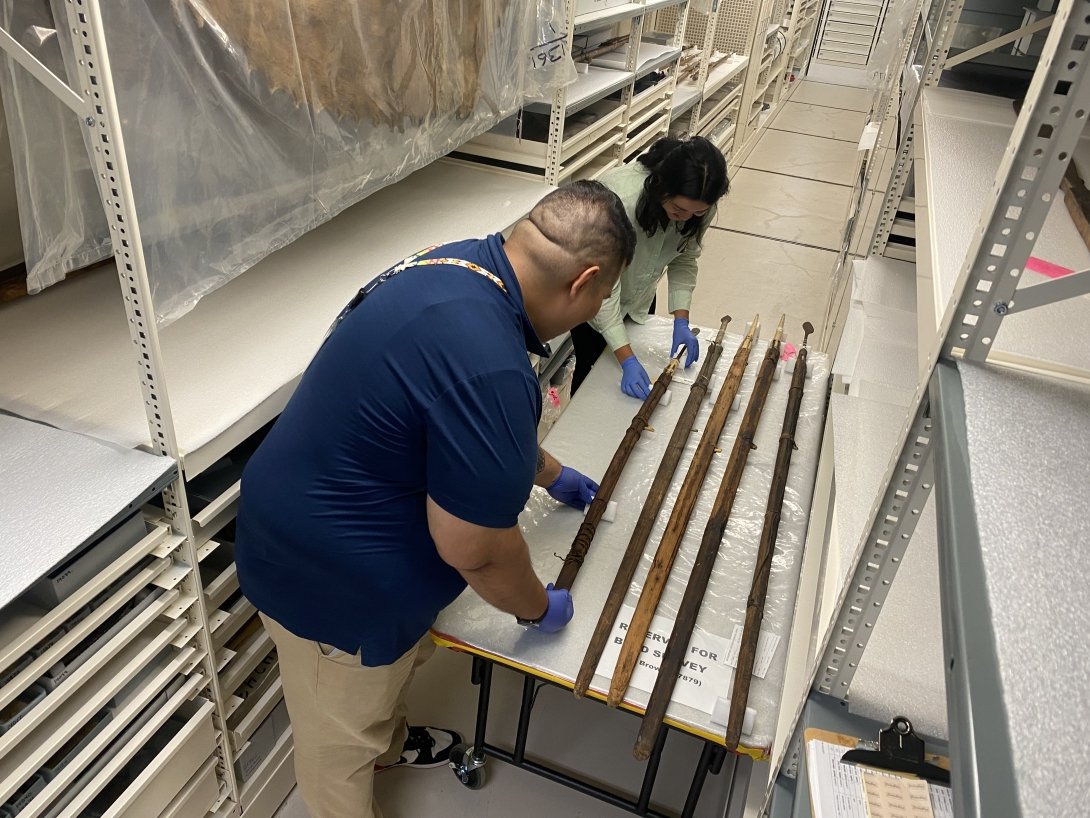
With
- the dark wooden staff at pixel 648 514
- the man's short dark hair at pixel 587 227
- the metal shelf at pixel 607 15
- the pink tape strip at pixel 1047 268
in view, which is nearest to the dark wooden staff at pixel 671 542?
the dark wooden staff at pixel 648 514

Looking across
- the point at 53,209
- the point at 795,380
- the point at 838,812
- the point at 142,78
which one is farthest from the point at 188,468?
the point at 795,380

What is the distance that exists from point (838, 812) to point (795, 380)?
157cm

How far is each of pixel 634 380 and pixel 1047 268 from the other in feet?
4.12

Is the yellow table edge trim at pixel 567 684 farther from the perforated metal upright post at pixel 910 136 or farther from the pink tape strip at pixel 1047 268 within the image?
the perforated metal upright post at pixel 910 136

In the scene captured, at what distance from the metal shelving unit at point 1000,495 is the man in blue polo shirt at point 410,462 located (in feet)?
1.59

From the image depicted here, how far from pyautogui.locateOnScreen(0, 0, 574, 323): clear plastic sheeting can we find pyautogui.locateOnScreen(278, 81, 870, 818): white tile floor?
4.20ft

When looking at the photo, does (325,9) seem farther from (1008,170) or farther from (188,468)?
(1008,170)

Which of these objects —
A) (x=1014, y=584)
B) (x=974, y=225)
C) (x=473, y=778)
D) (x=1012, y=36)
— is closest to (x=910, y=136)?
(x=1012, y=36)

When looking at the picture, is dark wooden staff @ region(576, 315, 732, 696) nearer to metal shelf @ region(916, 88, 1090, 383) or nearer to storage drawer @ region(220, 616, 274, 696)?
storage drawer @ region(220, 616, 274, 696)

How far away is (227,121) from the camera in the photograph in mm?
1288

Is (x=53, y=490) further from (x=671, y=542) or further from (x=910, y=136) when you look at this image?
(x=910, y=136)

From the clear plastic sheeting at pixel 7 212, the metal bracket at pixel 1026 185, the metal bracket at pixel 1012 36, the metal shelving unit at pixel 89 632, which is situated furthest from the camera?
the metal bracket at pixel 1012 36

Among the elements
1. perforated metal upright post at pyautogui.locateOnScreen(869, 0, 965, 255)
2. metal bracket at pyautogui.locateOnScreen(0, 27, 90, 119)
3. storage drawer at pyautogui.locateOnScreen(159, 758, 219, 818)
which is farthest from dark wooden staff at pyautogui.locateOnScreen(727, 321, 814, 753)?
metal bracket at pyautogui.locateOnScreen(0, 27, 90, 119)

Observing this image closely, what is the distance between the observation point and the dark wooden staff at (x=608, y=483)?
4.98 feet
